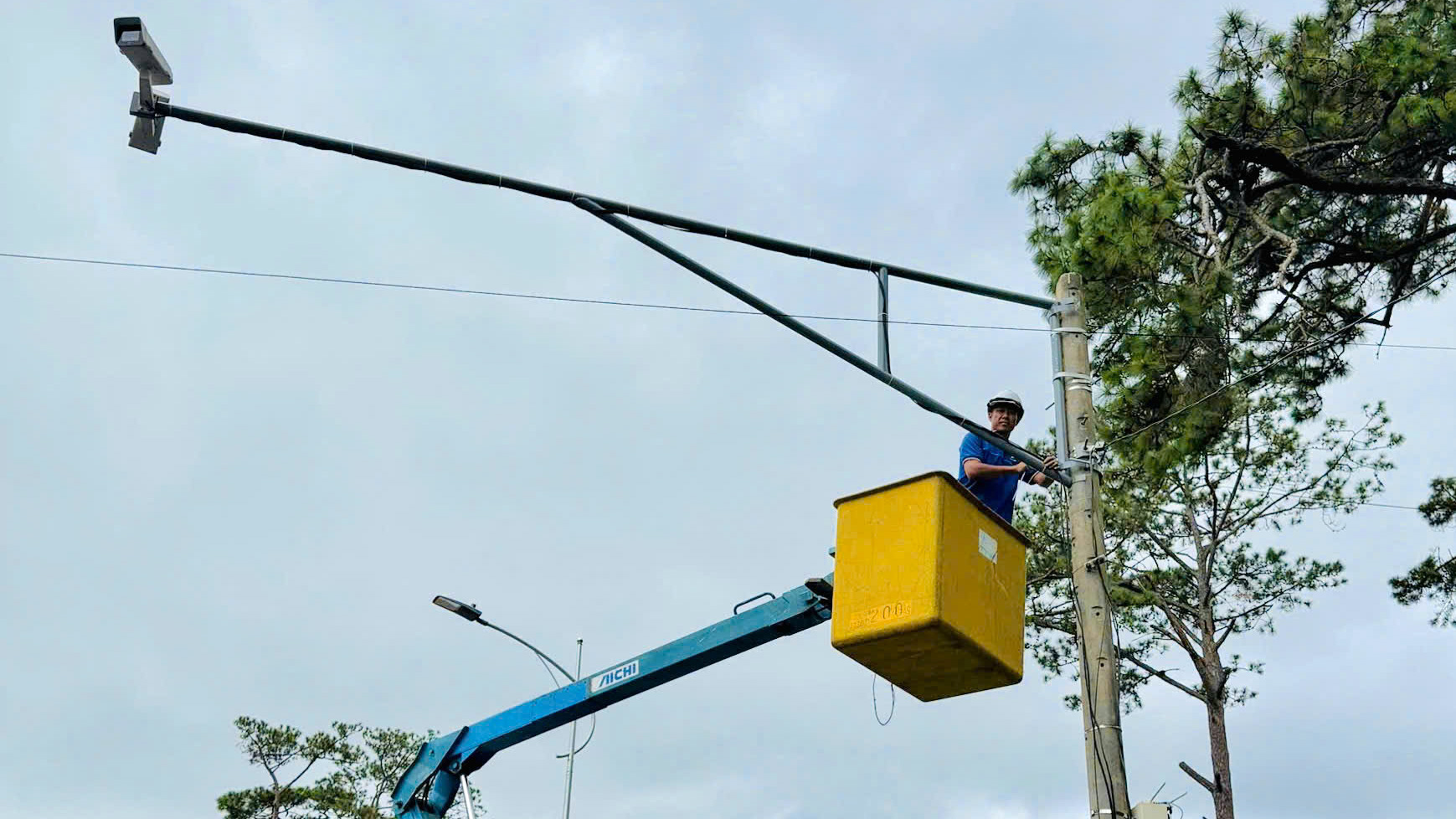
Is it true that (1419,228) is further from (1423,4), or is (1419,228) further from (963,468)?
(963,468)

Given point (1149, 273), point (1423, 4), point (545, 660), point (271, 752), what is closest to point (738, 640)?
point (1149, 273)

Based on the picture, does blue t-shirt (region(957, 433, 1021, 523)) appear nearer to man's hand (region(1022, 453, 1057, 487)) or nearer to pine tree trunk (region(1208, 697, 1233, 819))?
man's hand (region(1022, 453, 1057, 487))

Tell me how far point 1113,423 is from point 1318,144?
2886mm

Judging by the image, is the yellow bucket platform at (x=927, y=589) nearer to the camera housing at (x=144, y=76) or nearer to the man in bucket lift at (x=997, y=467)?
the man in bucket lift at (x=997, y=467)

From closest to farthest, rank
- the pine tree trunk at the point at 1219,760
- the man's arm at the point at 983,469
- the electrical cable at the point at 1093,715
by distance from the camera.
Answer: the electrical cable at the point at 1093,715 → the man's arm at the point at 983,469 → the pine tree trunk at the point at 1219,760

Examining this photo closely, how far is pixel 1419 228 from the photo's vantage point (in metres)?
13.7

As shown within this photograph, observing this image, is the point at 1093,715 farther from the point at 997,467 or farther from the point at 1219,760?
the point at 1219,760

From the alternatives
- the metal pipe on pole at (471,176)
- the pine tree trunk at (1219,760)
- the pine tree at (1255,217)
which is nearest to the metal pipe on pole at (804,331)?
the metal pipe on pole at (471,176)

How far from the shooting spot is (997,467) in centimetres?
728

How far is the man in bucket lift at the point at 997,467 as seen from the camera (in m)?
7.26

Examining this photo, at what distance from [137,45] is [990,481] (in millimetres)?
4357

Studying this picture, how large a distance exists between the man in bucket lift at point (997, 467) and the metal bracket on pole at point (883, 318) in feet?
2.35

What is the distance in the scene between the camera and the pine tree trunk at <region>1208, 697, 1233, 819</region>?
22.0 metres

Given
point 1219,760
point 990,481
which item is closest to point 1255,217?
point 990,481
